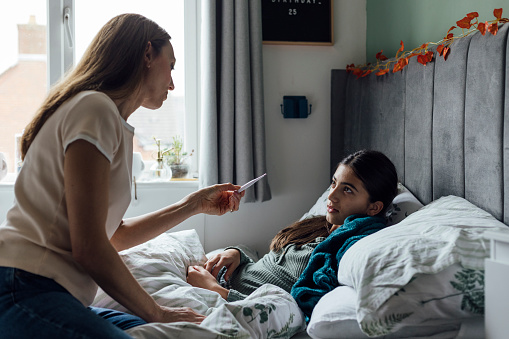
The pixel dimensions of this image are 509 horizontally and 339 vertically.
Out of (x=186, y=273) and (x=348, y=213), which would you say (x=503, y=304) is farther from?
(x=186, y=273)

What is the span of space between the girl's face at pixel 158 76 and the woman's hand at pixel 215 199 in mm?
404

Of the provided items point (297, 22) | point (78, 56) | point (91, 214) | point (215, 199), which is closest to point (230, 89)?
point (297, 22)

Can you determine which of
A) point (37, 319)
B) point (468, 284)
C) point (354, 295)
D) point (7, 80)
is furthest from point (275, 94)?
point (37, 319)

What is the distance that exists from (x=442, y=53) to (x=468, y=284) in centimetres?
90

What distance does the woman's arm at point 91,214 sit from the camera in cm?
105

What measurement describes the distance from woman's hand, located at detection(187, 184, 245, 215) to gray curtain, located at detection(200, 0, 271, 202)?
77 cm

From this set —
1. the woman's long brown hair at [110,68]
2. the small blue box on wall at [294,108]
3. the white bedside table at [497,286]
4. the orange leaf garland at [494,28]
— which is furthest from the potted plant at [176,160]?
the white bedside table at [497,286]

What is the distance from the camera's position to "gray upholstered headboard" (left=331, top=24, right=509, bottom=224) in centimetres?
147

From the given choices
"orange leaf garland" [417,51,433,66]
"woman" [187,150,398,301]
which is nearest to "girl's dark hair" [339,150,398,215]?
"woman" [187,150,398,301]

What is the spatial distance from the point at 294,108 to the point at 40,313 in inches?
74.5

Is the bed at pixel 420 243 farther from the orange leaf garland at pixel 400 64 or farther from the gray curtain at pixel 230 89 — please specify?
the gray curtain at pixel 230 89

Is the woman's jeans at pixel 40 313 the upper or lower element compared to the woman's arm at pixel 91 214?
lower

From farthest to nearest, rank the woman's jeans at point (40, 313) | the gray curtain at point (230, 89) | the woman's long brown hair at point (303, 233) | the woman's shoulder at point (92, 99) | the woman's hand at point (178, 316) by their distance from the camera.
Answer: the gray curtain at point (230, 89), the woman's long brown hair at point (303, 233), the woman's hand at point (178, 316), the woman's shoulder at point (92, 99), the woman's jeans at point (40, 313)

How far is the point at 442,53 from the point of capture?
69.9 inches
